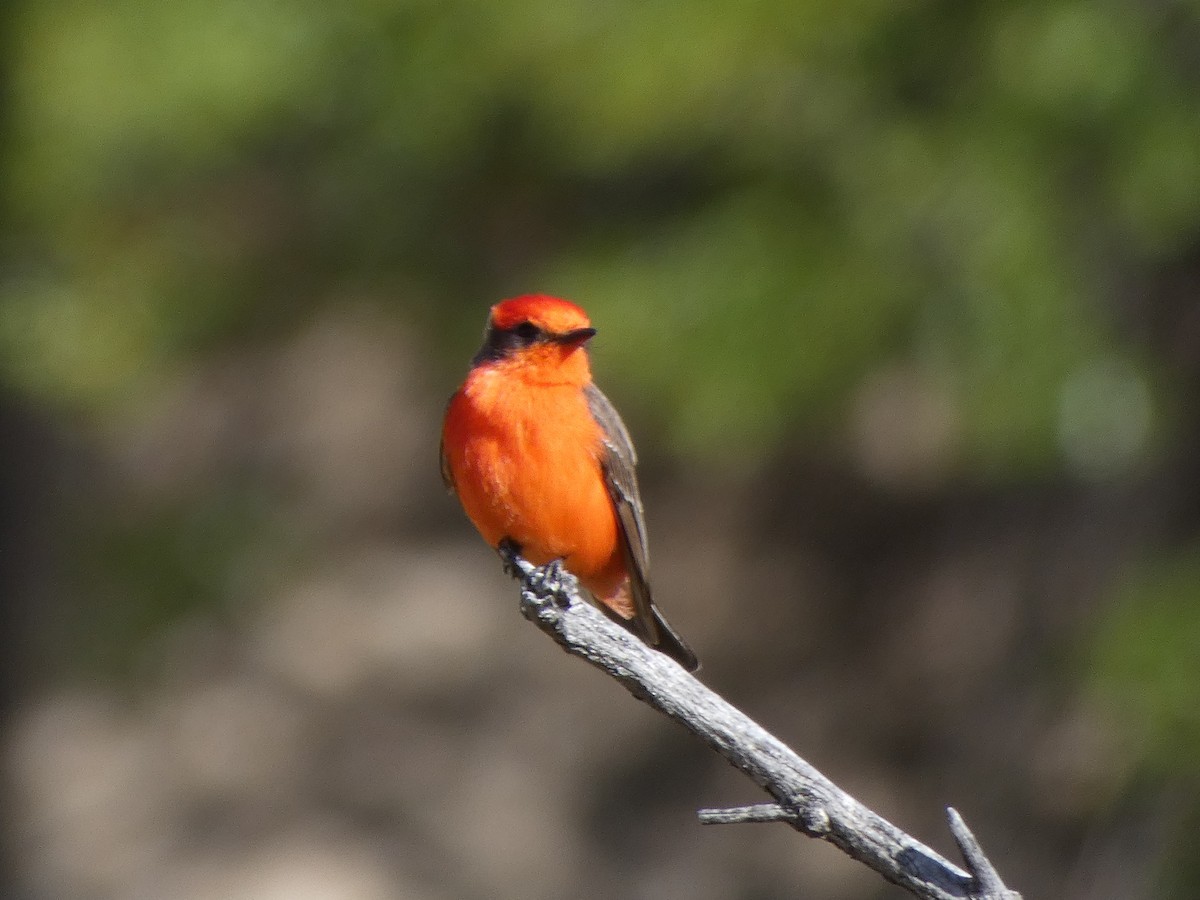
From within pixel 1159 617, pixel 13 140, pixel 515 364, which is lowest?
pixel 1159 617

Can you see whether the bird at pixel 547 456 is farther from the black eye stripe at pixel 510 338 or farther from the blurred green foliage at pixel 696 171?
the blurred green foliage at pixel 696 171

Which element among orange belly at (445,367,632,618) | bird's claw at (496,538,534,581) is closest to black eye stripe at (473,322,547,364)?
orange belly at (445,367,632,618)

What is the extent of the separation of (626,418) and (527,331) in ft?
11.4

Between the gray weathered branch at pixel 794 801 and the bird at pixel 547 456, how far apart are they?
127cm

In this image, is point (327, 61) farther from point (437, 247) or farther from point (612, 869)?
point (612, 869)

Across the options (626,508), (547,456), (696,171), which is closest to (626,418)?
(696,171)

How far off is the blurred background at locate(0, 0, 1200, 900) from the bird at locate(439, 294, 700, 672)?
1107 mm

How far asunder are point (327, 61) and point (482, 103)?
2.12 ft

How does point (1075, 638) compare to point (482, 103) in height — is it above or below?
below

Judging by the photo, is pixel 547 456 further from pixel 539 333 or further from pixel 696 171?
pixel 696 171

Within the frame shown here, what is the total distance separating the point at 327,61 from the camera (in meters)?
6.62

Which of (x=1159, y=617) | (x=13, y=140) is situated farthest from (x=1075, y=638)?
(x=13, y=140)

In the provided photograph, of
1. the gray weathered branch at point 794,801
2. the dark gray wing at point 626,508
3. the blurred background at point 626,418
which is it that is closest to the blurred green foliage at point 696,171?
the blurred background at point 626,418

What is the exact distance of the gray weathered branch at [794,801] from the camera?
278cm
